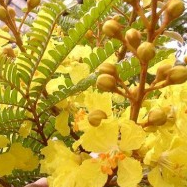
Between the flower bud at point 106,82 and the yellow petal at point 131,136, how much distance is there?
5 cm

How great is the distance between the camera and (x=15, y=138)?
35.9 inches

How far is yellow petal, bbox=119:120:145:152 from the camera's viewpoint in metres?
0.72

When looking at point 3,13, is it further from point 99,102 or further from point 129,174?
point 129,174

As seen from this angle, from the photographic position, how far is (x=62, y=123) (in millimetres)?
854

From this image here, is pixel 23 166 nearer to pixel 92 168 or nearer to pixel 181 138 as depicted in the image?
pixel 92 168

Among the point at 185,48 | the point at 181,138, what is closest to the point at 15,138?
the point at 181,138

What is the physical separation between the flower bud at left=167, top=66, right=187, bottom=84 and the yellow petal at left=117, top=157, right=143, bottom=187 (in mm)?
119

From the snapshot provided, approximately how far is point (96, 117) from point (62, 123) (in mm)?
131

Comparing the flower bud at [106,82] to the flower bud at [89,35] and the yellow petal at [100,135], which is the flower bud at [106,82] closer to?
the yellow petal at [100,135]

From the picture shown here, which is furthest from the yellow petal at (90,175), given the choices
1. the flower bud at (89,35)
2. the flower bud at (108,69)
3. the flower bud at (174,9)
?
the flower bud at (89,35)

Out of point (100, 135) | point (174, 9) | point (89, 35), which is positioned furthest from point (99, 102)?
point (89, 35)

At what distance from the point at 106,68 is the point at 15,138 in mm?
247

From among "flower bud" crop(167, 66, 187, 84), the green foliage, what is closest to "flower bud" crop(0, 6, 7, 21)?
the green foliage

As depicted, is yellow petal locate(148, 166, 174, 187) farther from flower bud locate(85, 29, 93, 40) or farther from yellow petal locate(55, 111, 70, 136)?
flower bud locate(85, 29, 93, 40)
